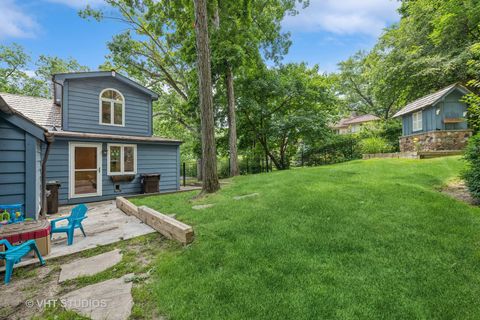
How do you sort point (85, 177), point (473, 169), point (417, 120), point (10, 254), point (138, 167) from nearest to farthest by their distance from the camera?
point (10, 254) < point (473, 169) < point (85, 177) < point (138, 167) < point (417, 120)

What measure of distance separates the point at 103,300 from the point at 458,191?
23.5ft

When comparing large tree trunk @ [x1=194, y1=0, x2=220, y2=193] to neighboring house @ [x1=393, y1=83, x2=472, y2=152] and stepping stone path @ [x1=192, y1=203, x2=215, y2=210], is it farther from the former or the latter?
neighboring house @ [x1=393, y1=83, x2=472, y2=152]

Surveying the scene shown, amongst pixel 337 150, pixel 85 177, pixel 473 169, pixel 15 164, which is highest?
pixel 337 150

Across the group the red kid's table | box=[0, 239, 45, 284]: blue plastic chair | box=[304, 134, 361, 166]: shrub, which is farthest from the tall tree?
box=[0, 239, 45, 284]: blue plastic chair

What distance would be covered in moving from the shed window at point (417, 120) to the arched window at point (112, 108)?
1574 centimetres

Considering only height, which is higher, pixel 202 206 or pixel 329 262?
pixel 202 206

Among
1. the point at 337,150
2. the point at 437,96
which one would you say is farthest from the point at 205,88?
the point at 437,96

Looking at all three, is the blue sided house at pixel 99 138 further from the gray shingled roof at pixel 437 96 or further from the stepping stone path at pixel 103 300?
the gray shingled roof at pixel 437 96

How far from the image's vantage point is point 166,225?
11.8 feet

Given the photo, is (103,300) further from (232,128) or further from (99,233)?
(232,128)

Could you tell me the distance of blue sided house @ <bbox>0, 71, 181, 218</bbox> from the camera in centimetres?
755
